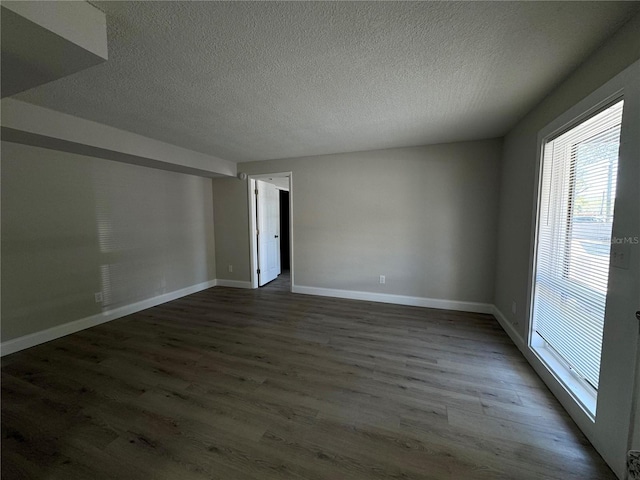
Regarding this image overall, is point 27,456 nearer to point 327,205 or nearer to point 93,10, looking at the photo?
point 93,10

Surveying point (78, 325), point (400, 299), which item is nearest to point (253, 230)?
point (78, 325)

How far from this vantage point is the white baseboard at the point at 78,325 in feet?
8.02

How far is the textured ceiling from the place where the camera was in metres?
1.23

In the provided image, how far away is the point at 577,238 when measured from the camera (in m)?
1.73

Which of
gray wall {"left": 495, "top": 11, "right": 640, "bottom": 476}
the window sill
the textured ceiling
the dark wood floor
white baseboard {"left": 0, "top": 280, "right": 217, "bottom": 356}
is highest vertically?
the textured ceiling

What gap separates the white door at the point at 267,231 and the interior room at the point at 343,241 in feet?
3.35

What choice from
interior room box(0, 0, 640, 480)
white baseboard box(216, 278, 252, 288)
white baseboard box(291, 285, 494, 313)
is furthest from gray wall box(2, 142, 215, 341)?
white baseboard box(291, 285, 494, 313)

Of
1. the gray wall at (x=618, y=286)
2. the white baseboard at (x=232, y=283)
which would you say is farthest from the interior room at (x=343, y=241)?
the white baseboard at (x=232, y=283)

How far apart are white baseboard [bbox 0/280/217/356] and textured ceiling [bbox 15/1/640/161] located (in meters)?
2.31

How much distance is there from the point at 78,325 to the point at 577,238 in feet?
16.2

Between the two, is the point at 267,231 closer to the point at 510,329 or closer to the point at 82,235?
the point at 82,235

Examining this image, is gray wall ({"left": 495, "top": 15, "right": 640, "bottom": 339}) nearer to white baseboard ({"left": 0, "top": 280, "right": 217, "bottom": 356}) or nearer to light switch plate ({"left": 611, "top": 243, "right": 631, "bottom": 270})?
light switch plate ({"left": 611, "top": 243, "right": 631, "bottom": 270})

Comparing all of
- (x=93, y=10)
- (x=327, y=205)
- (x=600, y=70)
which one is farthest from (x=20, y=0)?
(x=327, y=205)

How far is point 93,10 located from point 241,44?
0.69 m
